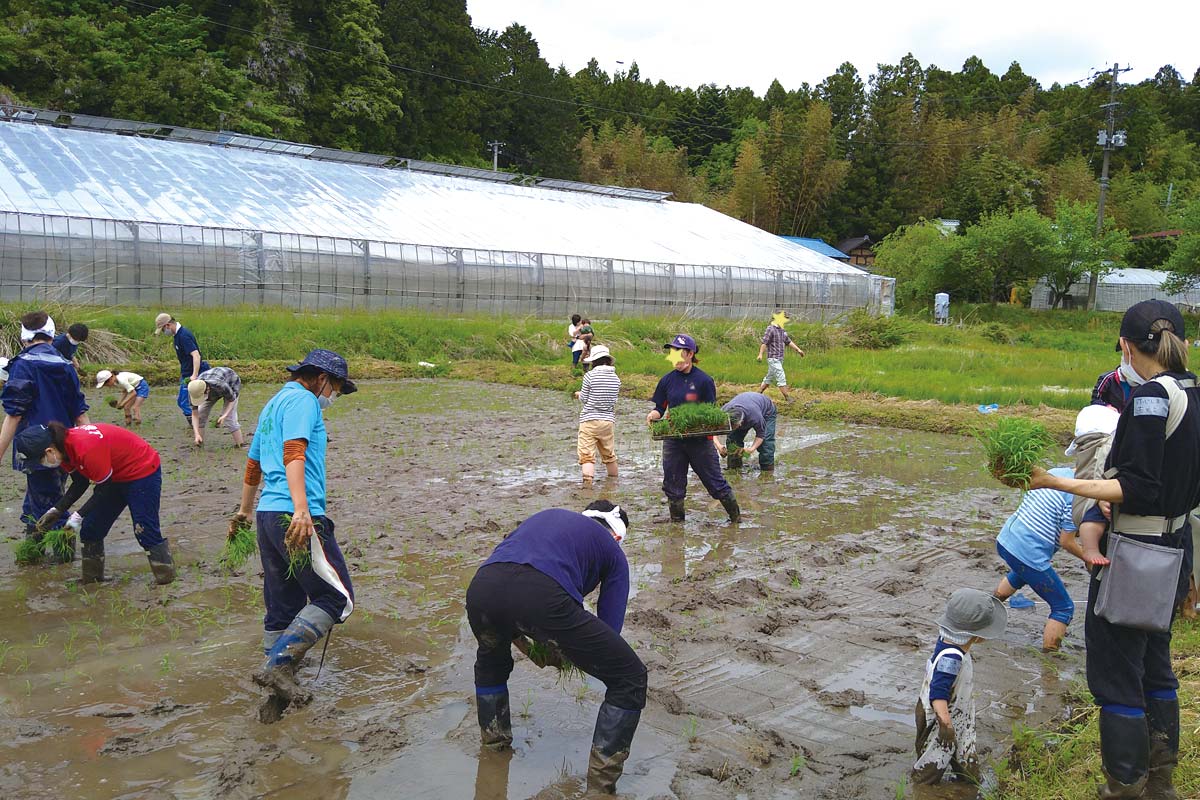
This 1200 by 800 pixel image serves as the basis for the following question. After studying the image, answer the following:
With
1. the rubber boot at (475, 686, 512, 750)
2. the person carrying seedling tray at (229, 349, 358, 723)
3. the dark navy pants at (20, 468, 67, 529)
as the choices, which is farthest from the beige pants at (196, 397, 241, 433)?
the rubber boot at (475, 686, 512, 750)

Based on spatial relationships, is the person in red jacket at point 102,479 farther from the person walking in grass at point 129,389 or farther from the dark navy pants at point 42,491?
the person walking in grass at point 129,389

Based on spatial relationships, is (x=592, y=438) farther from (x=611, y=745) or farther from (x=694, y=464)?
(x=611, y=745)

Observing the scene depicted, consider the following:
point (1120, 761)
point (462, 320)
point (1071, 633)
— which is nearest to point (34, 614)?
point (1120, 761)

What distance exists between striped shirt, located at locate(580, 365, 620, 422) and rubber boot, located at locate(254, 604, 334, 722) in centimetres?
573

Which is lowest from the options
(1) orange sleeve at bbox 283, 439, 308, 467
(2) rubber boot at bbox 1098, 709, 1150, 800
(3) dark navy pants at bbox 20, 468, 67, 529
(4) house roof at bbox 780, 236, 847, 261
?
(2) rubber boot at bbox 1098, 709, 1150, 800

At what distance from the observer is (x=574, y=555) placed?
12.9 ft

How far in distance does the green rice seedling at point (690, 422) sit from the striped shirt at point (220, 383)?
20.3ft

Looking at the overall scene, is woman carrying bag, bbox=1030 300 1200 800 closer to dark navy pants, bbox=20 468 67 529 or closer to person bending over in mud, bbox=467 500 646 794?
person bending over in mud, bbox=467 500 646 794

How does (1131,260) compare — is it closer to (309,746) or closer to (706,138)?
(706,138)

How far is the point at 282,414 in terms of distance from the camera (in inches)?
189

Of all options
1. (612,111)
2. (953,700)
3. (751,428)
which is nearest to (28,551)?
(953,700)

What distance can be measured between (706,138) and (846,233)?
53.9 feet

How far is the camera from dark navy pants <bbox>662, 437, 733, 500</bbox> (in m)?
8.43

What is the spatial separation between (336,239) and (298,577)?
810 inches
